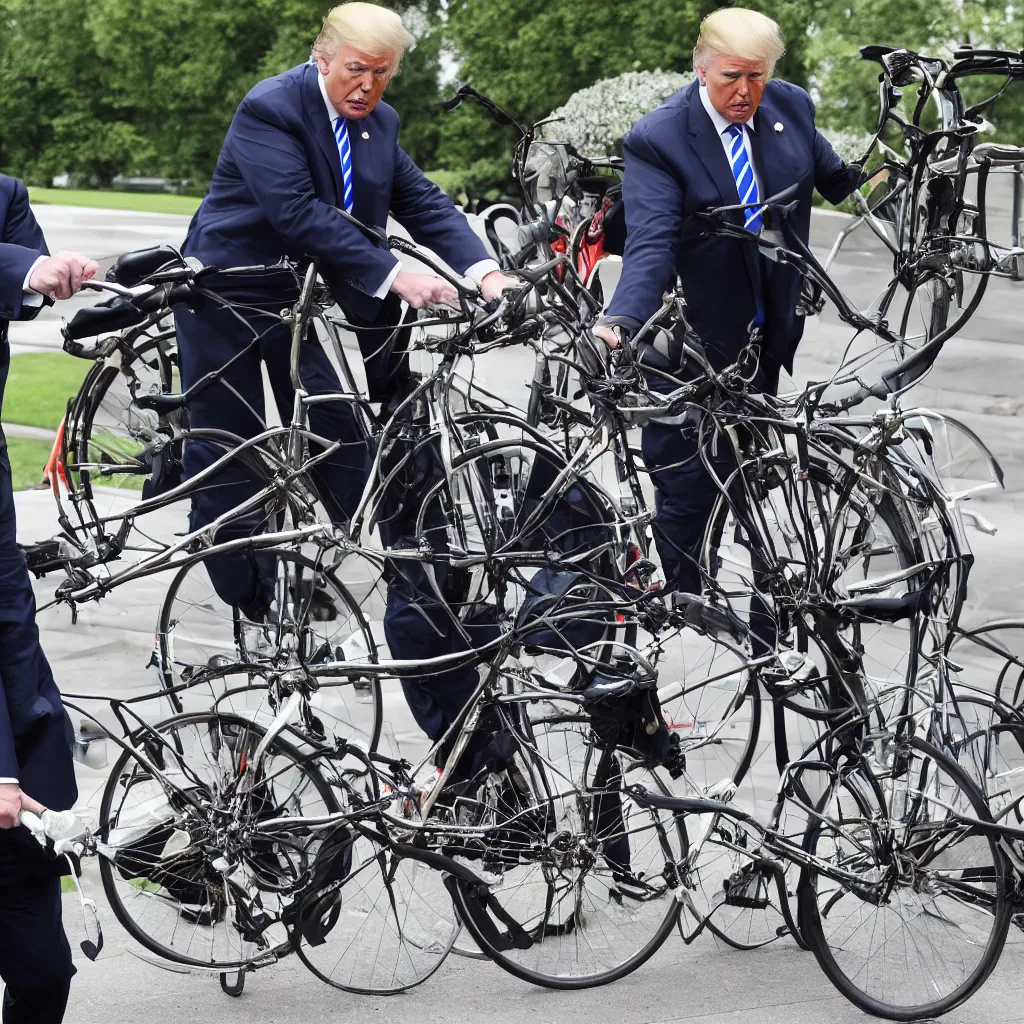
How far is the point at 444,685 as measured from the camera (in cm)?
406

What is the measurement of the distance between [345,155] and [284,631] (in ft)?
4.34

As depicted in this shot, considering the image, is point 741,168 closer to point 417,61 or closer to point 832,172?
point 832,172

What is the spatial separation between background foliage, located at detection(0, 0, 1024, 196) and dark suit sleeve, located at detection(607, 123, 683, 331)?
1865 centimetres

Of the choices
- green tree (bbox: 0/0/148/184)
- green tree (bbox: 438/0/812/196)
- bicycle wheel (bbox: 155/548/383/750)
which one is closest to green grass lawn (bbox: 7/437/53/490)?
bicycle wheel (bbox: 155/548/383/750)

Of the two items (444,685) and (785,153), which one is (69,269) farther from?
(785,153)

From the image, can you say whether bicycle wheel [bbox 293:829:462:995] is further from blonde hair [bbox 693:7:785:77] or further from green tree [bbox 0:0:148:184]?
green tree [bbox 0:0:148:184]

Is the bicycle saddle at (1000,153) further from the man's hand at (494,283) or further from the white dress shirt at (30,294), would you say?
the white dress shirt at (30,294)

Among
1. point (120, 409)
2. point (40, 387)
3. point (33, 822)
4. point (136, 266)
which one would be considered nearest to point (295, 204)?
point (136, 266)

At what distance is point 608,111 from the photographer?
789 inches

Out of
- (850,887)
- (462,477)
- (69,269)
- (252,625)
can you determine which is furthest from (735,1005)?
(69,269)

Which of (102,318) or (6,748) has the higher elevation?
(102,318)

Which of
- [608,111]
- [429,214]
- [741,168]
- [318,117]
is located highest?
[318,117]

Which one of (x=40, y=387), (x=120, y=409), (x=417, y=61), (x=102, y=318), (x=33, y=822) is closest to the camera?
(x=33, y=822)

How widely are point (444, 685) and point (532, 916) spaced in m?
0.66
